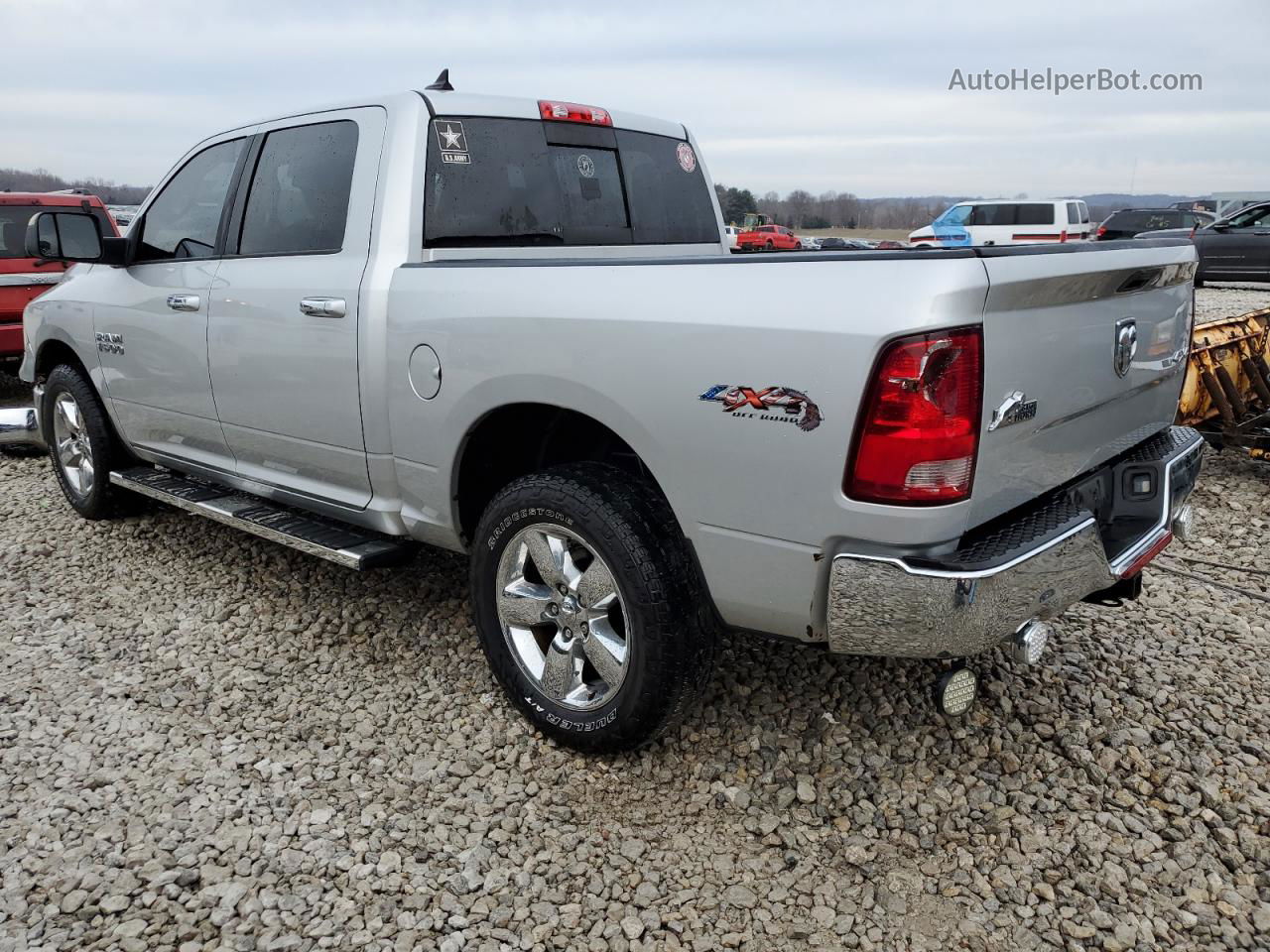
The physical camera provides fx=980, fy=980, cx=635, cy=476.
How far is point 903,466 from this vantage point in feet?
7.01

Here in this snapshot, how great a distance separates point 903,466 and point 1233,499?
168 inches

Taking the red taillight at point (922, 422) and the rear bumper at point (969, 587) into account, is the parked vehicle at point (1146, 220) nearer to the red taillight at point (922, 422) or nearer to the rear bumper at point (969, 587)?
the rear bumper at point (969, 587)

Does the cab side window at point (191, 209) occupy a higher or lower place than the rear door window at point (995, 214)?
higher

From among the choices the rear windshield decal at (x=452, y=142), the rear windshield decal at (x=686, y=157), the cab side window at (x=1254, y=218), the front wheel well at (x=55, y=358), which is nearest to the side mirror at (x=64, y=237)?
the front wheel well at (x=55, y=358)

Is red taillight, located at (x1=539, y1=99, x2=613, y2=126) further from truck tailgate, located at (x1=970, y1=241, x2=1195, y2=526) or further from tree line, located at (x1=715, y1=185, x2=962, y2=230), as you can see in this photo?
tree line, located at (x1=715, y1=185, x2=962, y2=230)

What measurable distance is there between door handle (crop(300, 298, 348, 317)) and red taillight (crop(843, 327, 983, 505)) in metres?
1.86

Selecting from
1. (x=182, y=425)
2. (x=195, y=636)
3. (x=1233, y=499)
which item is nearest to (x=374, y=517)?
(x=195, y=636)

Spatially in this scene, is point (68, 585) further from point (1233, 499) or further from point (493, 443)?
point (1233, 499)

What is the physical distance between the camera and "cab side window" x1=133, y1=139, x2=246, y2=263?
3996mm

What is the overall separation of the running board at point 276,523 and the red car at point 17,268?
434 centimetres

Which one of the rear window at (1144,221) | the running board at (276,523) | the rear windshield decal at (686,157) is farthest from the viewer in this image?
the rear window at (1144,221)

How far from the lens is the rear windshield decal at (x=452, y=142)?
3.30m

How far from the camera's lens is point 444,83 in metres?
3.53

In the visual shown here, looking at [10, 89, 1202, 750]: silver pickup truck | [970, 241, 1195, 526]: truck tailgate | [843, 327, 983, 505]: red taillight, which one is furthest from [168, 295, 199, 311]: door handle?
[970, 241, 1195, 526]: truck tailgate
